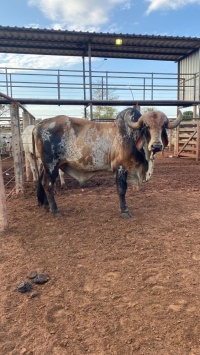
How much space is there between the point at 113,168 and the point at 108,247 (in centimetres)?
175

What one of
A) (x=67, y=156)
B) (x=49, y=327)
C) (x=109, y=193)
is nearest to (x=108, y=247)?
(x=49, y=327)

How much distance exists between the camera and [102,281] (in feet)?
9.41

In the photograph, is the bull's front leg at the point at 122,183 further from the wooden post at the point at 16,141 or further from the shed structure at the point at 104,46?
the shed structure at the point at 104,46

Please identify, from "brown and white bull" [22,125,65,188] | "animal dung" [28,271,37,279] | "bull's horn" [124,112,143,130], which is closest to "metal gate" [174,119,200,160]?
"brown and white bull" [22,125,65,188]

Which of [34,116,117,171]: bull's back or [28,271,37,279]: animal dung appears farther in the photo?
[34,116,117,171]: bull's back

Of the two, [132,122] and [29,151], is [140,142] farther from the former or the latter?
[29,151]

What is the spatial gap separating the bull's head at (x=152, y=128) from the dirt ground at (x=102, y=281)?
1.28m

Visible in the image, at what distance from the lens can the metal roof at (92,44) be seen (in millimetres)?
10828

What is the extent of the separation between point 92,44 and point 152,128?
360 inches

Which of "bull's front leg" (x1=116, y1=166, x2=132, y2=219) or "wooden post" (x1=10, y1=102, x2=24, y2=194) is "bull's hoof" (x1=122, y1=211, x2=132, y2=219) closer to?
"bull's front leg" (x1=116, y1=166, x2=132, y2=219)

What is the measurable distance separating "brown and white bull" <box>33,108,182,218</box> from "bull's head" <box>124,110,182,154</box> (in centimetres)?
10

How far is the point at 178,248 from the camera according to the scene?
3.63 metres

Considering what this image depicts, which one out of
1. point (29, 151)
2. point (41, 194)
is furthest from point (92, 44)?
point (41, 194)

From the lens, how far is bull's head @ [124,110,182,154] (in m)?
4.30
